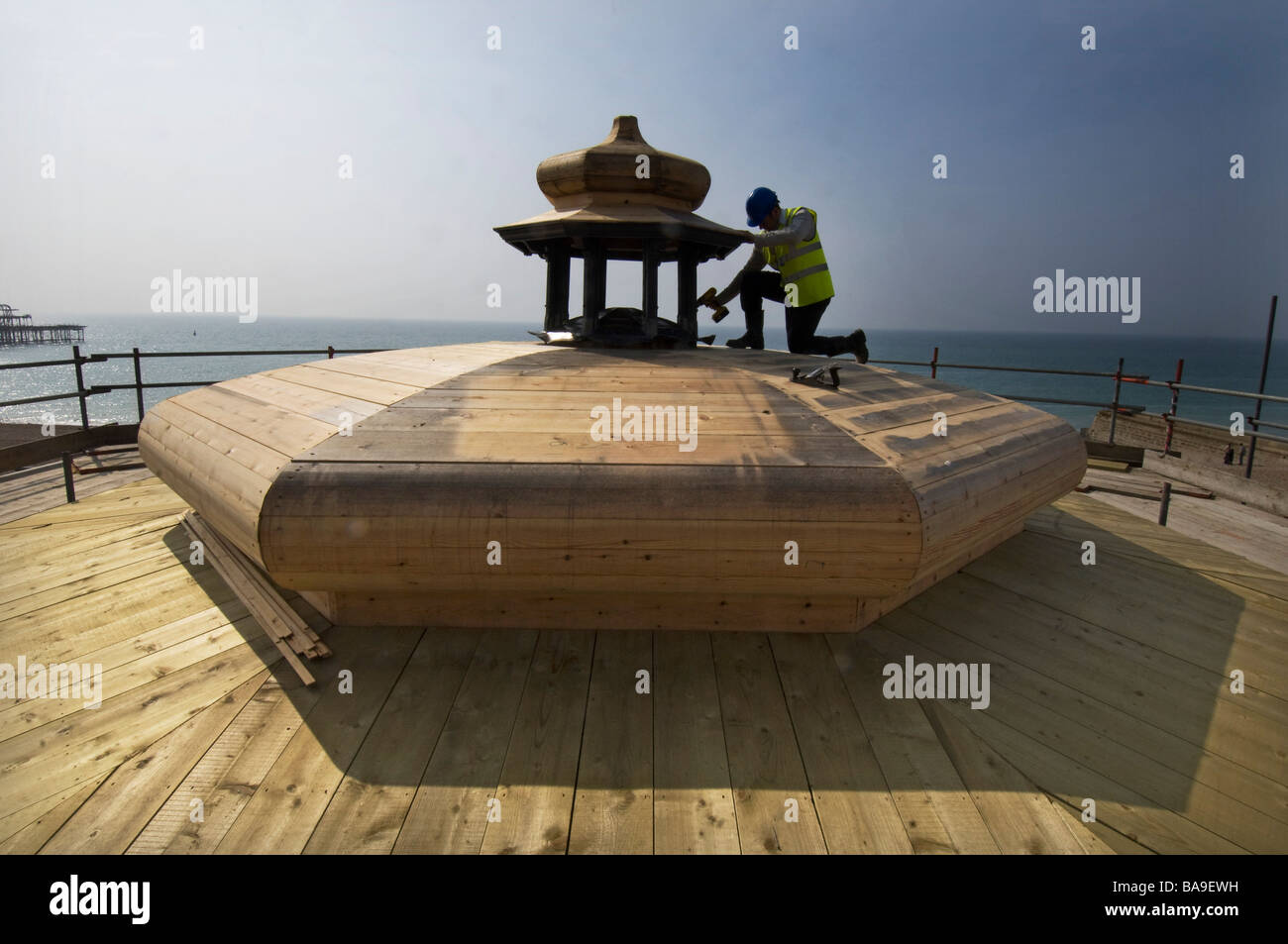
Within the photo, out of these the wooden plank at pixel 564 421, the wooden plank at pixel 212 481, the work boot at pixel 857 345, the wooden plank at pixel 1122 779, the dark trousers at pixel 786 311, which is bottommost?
the wooden plank at pixel 1122 779

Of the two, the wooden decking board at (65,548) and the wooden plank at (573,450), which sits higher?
the wooden plank at (573,450)

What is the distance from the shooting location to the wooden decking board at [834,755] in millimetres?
2443

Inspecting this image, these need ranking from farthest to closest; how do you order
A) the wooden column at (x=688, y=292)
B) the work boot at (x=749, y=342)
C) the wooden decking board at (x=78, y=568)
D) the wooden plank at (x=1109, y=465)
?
1. the wooden plank at (x=1109, y=465)
2. the work boot at (x=749, y=342)
3. the wooden column at (x=688, y=292)
4. the wooden decking board at (x=78, y=568)

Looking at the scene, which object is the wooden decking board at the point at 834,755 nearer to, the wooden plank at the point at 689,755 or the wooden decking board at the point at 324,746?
the wooden plank at the point at 689,755

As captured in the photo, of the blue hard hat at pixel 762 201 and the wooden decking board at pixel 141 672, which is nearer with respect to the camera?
the wooden decking board at pixel 141 672

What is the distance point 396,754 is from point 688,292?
479 centimetres

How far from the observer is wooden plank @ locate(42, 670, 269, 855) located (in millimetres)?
2346

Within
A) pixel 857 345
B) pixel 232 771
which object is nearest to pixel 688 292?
pixel 857 345

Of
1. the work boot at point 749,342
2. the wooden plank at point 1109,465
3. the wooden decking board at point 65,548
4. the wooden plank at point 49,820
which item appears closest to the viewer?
the wooden plank at point 49,820

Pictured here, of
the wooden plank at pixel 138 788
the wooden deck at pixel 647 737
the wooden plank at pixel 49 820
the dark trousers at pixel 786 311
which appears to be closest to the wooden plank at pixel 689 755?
the wooden deck at pixel 647 737

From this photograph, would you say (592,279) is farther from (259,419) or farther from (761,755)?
(761,755)

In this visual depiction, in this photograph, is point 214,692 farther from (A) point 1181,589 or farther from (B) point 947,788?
(A) point 1181,589

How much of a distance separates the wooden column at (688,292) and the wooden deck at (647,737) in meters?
3.30

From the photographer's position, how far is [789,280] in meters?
6.60
